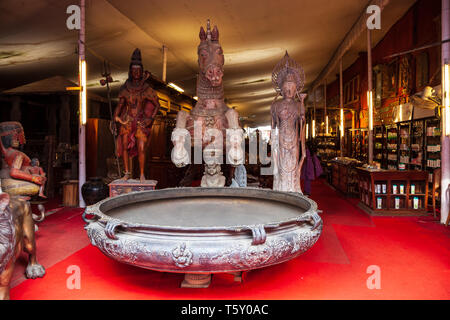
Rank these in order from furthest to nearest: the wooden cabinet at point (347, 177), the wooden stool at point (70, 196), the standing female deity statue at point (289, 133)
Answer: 1. the wooden cabinet at point (347, 177)
2. the wooden stool at point (70, 196)
3. the standing female deity statue at point (289, 133)

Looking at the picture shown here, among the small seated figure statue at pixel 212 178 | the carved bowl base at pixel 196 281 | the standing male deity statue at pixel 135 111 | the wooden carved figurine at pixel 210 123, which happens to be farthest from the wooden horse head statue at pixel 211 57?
the carved bowl base at pixel 196 281

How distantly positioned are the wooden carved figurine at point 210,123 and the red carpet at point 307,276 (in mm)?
1109

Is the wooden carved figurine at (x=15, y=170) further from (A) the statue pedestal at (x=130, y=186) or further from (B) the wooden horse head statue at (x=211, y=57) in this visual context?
(B) the wooden horse head statue at (x=211, y=57)

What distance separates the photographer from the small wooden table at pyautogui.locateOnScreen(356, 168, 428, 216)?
16.0 ft

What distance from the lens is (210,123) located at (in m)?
3.19

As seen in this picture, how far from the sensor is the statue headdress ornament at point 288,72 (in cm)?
382

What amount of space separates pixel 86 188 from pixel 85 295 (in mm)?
3123

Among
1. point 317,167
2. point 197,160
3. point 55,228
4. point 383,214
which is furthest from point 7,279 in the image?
point 317,167

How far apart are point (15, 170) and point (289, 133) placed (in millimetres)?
2890

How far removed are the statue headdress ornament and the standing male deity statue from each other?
168 cm

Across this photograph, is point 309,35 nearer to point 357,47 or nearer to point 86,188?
point 357,47

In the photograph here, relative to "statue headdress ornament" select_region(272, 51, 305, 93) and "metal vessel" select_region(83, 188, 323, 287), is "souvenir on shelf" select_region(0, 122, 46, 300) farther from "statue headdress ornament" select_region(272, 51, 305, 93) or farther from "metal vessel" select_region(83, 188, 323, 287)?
"statue headdress ornament" select_region(272, 51, 305, 93)

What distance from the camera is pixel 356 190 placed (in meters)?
6.84

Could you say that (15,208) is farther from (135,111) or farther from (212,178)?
(135,111)
